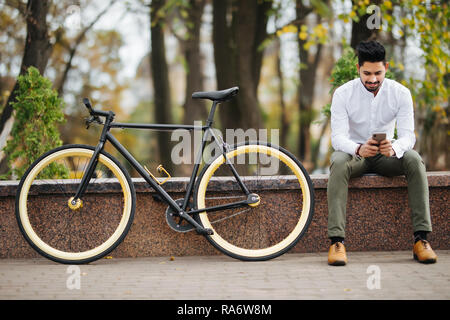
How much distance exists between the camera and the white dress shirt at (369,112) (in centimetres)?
493

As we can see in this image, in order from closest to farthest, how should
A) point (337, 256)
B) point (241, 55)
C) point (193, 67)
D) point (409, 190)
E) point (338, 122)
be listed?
point (337, 256) < point (409, 190) < point (338, 122) < point (241, 55) < point (193, 67)

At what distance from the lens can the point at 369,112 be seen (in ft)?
16.5

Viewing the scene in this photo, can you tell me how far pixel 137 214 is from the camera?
5238 millimetres

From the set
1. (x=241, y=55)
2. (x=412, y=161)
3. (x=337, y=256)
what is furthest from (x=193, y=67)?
(x=337, y=256)

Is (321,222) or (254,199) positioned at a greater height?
(254,199)

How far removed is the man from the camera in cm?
474

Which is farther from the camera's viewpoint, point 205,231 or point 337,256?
point 205,231

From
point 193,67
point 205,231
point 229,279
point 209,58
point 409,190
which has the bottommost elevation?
point 229,279

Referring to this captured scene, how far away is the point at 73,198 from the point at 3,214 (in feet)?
2.69

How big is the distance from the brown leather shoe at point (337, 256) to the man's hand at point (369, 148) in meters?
0.76

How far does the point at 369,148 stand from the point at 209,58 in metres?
19.7

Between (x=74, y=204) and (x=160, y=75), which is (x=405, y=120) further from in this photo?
(x=160, y=75)

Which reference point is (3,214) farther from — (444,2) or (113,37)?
(113,37)
